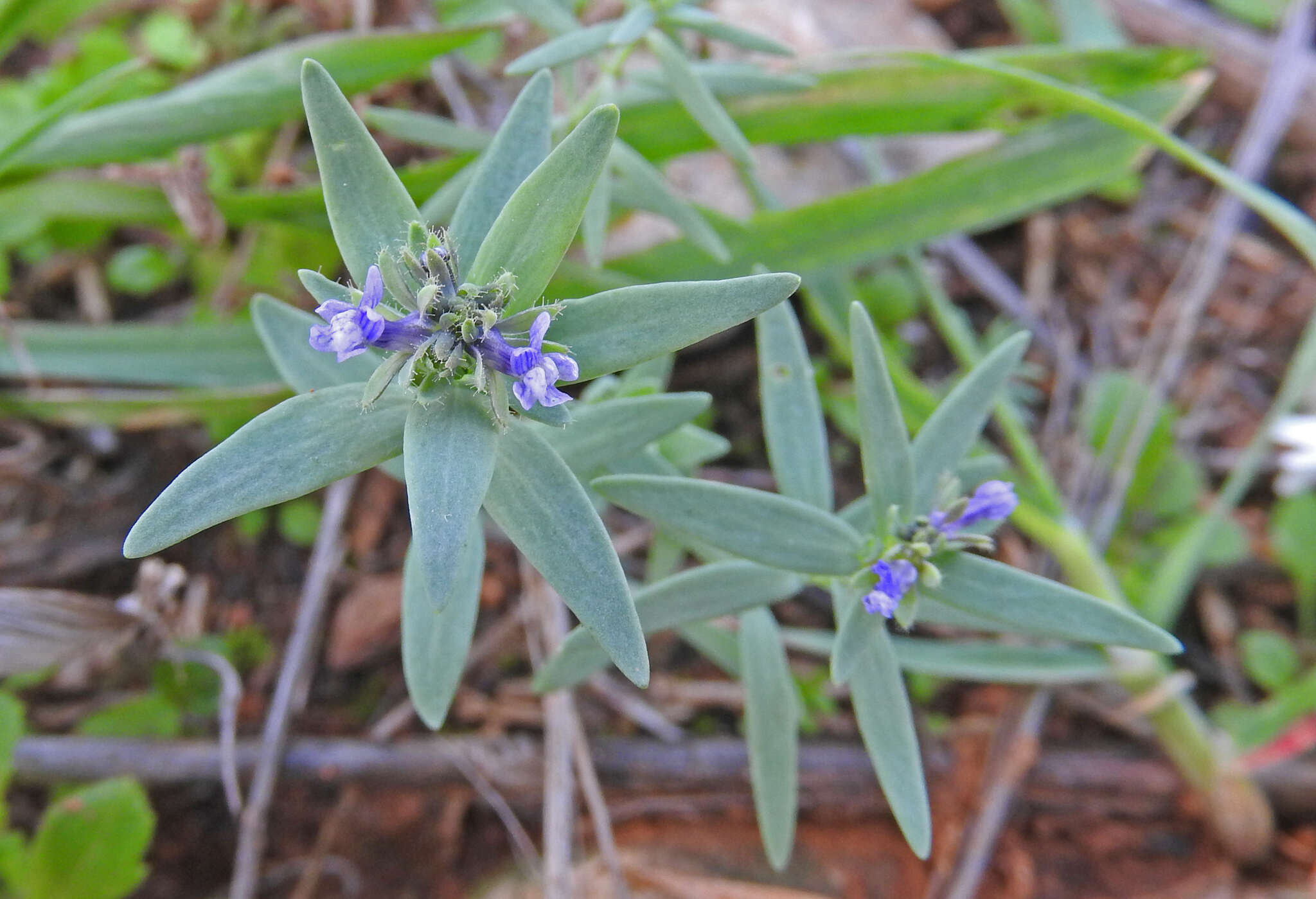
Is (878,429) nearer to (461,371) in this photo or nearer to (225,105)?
(461,371)

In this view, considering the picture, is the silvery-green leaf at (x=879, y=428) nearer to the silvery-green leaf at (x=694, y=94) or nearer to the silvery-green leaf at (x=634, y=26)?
the silvery-green leaf at (x=694, y=94)

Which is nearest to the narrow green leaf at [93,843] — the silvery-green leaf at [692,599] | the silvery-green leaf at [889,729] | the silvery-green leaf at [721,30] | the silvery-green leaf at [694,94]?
the silvery-green leaf at [692,599]

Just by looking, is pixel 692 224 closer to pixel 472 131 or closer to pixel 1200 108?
pixel 472 131

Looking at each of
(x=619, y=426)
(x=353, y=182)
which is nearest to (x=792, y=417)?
(x=619, y=426)

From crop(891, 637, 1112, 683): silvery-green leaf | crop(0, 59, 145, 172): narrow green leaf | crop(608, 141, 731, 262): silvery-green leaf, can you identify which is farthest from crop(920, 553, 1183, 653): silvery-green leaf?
crop(0, 59, 145, 172): narrow green leaf

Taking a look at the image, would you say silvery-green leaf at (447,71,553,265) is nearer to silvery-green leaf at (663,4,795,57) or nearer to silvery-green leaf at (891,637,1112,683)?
silvery-green leaf at (663,4,795,57)
